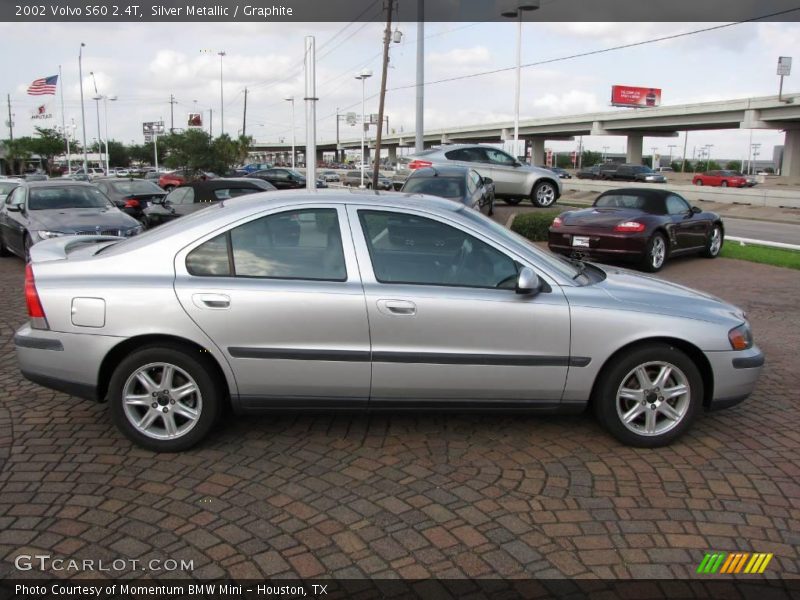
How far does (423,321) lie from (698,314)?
1779 mm

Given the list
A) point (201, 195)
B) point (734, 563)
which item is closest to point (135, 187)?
point (201, 195)

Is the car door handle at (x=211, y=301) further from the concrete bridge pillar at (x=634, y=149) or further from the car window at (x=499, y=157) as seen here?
the concrete bridge pillar at (x=634, y=149)

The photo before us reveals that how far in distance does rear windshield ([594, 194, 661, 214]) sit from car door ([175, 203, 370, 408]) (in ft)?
28.5

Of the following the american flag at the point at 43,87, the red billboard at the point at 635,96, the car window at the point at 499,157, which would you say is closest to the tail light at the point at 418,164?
the car window at the point at 499,157

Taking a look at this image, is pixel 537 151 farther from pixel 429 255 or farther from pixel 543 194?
pixel 429 255

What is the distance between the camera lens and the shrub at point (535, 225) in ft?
46.7

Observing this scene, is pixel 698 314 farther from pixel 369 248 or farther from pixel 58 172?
pixel 58 172

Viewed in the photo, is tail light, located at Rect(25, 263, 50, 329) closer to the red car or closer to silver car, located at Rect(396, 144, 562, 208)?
silver car, located at Rect(396, 144, 562, 208)

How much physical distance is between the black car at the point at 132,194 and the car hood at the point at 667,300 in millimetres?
14389

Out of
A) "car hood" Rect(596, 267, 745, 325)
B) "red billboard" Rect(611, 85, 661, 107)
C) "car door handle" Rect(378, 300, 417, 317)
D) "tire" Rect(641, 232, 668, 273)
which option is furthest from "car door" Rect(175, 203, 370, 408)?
"red billboard" Rect(611, 85, 661, 107)

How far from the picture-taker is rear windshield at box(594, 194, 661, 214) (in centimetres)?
1152

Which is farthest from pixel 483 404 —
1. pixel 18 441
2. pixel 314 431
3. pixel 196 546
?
pixel 18 441

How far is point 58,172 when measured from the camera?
3302 inches
